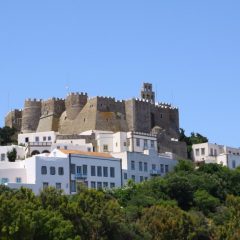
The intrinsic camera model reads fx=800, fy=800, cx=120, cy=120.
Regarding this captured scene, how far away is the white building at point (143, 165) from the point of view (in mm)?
89812

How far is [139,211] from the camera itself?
73.4 m

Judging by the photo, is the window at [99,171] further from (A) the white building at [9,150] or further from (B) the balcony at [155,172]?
(A) the white building at [9,150]

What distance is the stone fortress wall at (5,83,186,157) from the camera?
106812 mm

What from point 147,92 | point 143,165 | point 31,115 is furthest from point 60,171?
point 147,92

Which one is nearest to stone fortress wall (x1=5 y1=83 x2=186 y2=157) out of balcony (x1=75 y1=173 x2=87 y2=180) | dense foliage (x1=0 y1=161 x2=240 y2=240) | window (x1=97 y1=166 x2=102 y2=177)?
dense foliage (x1=0 y1=161 x2=240 y2=240)

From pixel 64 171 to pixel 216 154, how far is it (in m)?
31.1

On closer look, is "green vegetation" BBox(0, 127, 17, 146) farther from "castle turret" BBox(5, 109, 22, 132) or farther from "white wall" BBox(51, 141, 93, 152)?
"white wall" BBox(51, 141, 93, 152)

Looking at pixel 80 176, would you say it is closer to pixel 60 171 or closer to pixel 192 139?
pixel 60 171

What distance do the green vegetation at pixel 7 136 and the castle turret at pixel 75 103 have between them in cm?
804

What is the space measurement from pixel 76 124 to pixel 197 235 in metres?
43.4

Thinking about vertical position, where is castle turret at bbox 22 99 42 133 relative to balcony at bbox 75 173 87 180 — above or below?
above

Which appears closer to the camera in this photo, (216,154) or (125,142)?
(125,142)

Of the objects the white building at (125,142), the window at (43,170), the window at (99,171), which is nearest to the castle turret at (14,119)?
the white building at (125,142)

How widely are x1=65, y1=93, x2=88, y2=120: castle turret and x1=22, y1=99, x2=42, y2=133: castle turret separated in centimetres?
498
